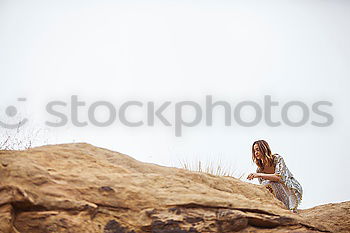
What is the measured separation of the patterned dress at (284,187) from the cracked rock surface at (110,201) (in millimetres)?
1178

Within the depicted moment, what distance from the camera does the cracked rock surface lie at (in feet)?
8.02

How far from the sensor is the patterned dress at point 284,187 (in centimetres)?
415

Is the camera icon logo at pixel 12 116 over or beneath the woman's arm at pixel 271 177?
over

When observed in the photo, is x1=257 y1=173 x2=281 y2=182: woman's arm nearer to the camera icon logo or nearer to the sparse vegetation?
the sparse vegetation

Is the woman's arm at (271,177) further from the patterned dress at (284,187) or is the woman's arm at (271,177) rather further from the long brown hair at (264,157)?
the long brown hair at (264,157)

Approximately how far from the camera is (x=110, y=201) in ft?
8.46

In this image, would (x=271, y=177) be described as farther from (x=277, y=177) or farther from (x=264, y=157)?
(x=264, y=157)

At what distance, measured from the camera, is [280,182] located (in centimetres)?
417

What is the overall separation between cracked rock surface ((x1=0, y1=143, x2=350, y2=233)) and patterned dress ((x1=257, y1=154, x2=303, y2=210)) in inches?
46.4

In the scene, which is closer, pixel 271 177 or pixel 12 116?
pixel 271 177

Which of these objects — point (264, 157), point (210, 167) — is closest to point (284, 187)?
point (264, 157)

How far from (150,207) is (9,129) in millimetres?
3873

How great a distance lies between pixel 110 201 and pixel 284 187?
7.10 ft

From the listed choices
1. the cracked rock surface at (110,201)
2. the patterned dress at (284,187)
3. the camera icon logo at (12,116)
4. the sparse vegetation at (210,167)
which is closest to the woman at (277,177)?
the patterned dress at (284,187)
